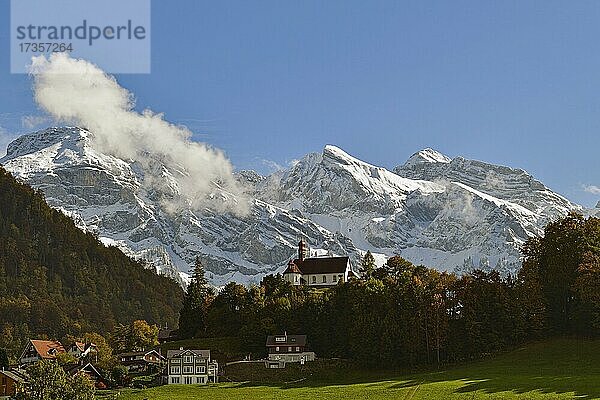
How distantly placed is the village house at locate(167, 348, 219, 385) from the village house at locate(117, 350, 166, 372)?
13232mm

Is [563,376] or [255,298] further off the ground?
[255,298]

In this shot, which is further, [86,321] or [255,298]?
[86,321]

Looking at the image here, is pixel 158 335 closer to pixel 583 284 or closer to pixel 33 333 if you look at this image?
pixel 33 333

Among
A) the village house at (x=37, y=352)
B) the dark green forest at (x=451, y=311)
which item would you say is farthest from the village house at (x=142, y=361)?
the village house at (x=37, y=352)

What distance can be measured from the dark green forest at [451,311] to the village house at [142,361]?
459 inches

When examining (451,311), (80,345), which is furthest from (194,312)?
(451,311)

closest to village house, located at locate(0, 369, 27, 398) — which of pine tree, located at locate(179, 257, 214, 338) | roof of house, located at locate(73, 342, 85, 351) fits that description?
roof of house, located at locate(73, 342, 85, 351)

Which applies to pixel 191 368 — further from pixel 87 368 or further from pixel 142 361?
pixel 142 361

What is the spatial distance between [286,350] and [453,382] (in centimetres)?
2687

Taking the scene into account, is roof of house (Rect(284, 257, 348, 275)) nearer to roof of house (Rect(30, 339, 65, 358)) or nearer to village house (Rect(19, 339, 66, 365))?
roof of house (Rect(30, 339, 65, 358))

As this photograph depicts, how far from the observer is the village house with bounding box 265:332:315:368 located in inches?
3644

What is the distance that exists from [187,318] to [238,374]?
29498 mm

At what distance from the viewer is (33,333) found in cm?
17188

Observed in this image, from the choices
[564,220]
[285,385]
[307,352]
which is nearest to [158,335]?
[307,352]
